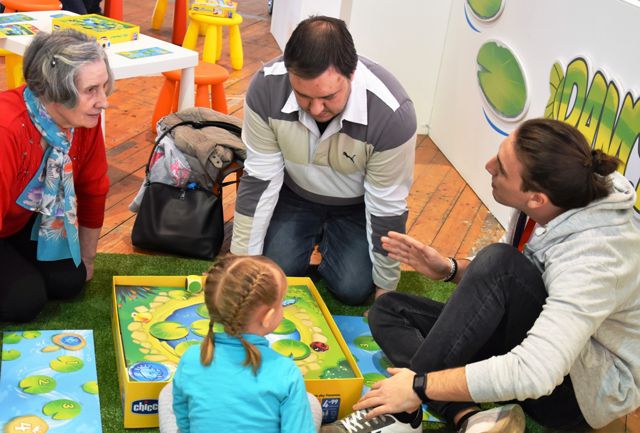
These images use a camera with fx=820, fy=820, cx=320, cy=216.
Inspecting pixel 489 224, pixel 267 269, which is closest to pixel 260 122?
pixel 267 269

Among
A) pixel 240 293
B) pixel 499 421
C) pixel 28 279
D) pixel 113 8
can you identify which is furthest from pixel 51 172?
pixel 113 8

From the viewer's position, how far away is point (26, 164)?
7.70 ft

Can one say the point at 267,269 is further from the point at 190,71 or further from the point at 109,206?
the point at 190,71

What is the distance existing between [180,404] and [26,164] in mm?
933

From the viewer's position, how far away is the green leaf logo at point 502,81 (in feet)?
11.9

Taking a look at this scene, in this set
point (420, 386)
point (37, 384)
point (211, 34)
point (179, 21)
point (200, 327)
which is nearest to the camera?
point (420, 386)

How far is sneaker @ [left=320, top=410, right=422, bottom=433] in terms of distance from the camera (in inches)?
83.5

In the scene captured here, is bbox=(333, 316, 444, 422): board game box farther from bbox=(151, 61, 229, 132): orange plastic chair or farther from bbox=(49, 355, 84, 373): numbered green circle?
bbox=(151, 61, 229, 132): orange plastic chair

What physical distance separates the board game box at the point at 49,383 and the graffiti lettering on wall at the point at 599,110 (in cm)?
183

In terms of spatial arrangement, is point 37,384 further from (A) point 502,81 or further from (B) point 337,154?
(A) point 502,81

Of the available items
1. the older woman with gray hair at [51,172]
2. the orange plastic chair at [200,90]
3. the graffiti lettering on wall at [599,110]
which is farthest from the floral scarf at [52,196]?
the graffiti lettering on wall at [599,110]

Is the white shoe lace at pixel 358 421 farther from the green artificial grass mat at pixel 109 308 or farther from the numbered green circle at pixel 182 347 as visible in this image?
the numbered green circle at pixel 182 347

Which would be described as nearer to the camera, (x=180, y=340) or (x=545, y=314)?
(x=545, y=314)

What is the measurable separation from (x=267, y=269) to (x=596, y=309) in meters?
0.79
